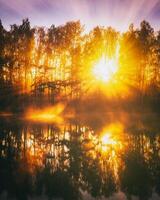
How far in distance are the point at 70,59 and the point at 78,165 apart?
45.9 m

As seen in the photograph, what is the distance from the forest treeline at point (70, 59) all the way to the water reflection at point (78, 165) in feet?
85.4

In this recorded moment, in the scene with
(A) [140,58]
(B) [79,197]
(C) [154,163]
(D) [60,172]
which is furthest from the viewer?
(A) [140,58]

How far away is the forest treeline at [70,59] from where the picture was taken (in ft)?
165

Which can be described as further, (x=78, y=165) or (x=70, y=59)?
(x=70, y=59)

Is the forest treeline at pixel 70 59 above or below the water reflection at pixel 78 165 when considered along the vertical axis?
above

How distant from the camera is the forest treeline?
165 ft

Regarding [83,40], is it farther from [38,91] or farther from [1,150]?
[1,150]

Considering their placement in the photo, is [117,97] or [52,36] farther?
[52,36]

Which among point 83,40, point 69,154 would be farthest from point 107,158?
point 83,40

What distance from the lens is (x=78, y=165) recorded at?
47.1ft

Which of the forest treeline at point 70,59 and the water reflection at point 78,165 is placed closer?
the water reflection at point 78,165

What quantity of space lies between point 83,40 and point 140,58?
1292cm

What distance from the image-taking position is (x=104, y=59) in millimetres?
60250

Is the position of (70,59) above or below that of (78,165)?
above
